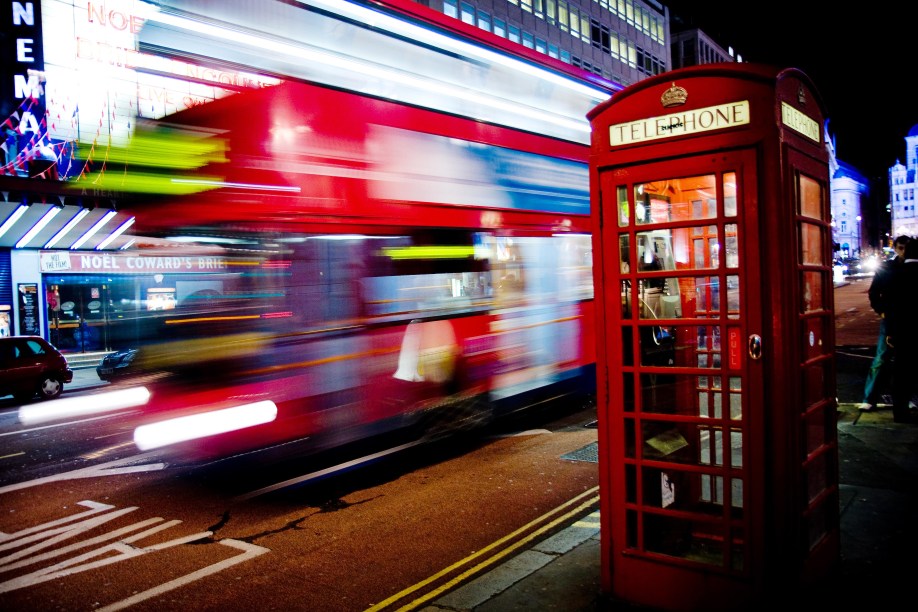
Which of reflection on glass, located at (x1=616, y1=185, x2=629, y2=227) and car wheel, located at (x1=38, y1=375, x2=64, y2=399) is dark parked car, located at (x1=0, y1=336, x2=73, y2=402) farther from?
reflection on glass, located at (x1=616, y1=185, x2=629, y2=227)

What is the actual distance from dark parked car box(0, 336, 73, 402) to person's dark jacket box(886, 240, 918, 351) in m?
14.9

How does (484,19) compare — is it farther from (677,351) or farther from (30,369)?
(677,351)

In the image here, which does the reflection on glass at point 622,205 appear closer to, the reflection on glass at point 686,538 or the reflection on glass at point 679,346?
the reflection on glass at point 679,346

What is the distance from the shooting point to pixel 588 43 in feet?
140

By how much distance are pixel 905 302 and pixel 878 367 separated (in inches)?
38.8

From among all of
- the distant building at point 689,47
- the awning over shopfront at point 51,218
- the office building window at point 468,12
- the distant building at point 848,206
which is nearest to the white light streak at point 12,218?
the awning over shopfront at point 51,218

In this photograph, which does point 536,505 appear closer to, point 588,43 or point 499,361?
point 499,361

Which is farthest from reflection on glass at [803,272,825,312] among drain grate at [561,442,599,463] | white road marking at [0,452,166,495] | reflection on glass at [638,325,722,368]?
white road marking at [0,452,166,495]

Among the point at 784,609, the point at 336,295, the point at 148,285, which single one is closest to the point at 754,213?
the point at 784,609

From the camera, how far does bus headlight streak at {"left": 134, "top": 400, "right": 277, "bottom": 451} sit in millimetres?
5668

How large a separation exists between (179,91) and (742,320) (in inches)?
213

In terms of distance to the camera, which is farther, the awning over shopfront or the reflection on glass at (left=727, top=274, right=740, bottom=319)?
the awning over shopfront

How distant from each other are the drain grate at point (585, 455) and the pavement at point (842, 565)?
169cm

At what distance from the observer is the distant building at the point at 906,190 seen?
12056 cm
